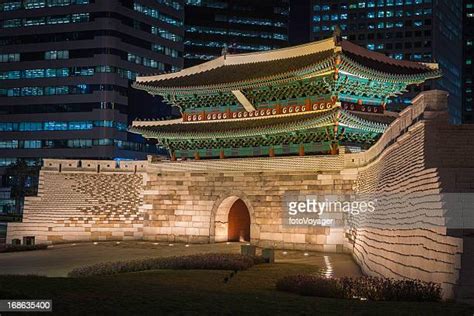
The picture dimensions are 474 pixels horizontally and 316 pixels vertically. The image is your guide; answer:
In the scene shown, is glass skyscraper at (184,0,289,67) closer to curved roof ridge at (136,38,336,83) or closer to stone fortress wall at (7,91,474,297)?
curved roof ridge at (136,38,336,83)

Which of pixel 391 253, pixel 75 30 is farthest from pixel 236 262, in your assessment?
pixel 75 30

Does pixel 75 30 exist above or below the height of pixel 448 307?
above

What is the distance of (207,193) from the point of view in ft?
147

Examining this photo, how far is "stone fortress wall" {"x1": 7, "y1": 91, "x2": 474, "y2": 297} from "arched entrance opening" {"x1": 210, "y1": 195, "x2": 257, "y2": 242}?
3.8 inches

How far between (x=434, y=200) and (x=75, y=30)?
278 feet

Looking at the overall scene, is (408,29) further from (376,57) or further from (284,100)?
(284,100)

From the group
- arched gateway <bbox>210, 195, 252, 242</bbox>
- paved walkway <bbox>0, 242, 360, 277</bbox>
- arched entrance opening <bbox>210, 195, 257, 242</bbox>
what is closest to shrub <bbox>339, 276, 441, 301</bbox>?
paved walkway <bbox>0, 242, 360, 277</bbox>

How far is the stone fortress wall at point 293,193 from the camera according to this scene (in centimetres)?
1922

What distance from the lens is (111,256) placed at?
122 feet

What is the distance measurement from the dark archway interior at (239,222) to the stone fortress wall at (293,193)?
1739mm

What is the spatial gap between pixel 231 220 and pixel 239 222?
1.04 metres

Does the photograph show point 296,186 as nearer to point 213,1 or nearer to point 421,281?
point 421,281

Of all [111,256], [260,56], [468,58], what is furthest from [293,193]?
[468,58]

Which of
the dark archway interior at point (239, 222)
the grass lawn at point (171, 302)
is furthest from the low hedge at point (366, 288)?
the dark archway interior at point (239, 222)
